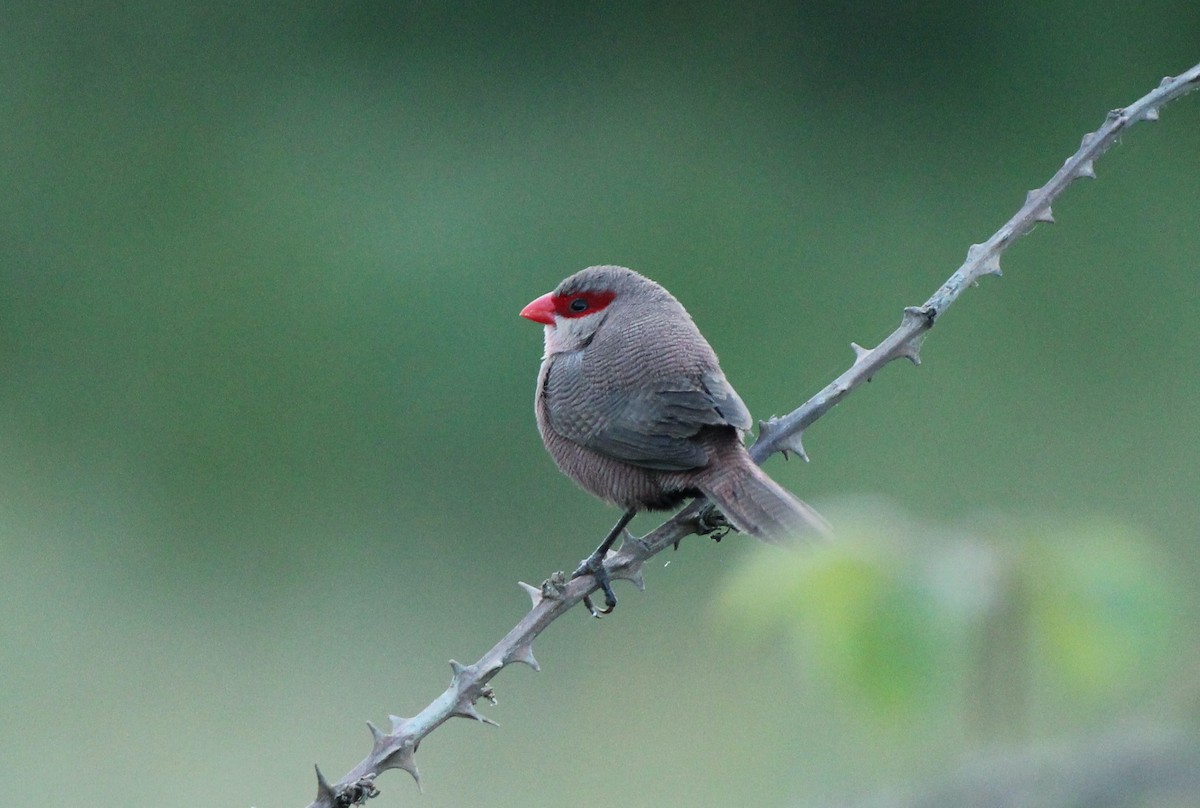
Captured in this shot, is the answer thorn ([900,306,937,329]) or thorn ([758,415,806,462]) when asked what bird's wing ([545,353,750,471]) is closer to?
thorn ([758,415,806,462])

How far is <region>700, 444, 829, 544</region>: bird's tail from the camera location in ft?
7.86

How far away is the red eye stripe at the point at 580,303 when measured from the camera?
11.4 feet

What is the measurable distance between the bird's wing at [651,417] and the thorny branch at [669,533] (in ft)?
1.05

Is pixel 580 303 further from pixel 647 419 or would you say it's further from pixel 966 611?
pixel 966 611

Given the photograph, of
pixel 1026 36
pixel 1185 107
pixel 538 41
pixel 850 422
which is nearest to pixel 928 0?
pixel 1026 36

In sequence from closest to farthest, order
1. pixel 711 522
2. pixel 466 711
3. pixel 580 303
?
pixel 466 711, pixel 711 522, pixel 580 303

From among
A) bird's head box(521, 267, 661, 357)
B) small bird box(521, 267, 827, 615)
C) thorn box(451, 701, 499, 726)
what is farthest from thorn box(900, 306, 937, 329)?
bird's head box(521, 267, 661, 357)

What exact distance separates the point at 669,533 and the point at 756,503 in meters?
0.18

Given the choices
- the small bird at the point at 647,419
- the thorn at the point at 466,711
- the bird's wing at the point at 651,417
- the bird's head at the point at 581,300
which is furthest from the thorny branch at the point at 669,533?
the bird's head at the point at 581,300

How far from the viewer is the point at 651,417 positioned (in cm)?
287

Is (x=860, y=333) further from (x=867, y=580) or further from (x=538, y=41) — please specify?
(x=867, y=580)

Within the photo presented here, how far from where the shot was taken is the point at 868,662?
111 cm

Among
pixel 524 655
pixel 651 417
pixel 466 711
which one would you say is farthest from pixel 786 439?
pixel 466 711

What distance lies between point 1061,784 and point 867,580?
0.59 metres
